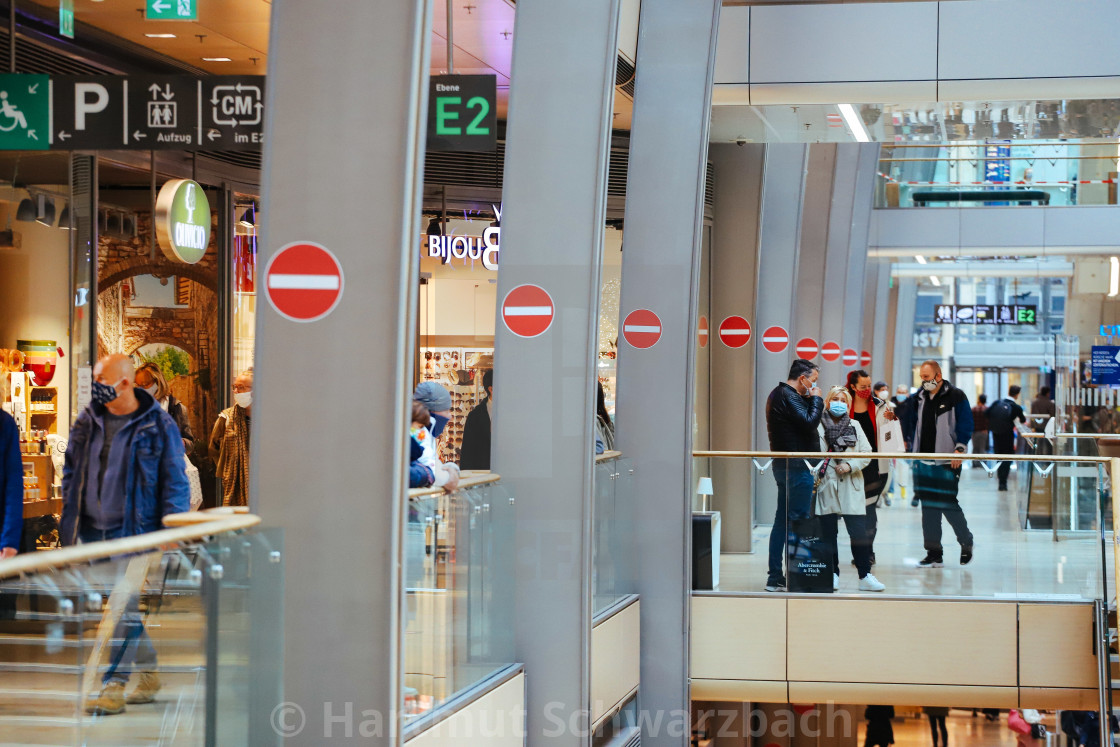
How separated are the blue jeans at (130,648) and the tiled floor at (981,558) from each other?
6981mm

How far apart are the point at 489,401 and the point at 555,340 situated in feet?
6.64

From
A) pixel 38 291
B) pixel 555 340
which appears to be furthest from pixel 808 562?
pixel 38 291

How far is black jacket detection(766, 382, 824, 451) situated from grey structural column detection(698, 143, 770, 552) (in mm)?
3770

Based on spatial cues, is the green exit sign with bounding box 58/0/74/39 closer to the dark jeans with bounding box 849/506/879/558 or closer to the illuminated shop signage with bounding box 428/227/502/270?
the illuminated shop signage with bounding box 428/227/502/270

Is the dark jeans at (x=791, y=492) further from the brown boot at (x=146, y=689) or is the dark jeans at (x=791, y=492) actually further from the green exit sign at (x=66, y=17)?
the brown boot at (x=146, y=689)

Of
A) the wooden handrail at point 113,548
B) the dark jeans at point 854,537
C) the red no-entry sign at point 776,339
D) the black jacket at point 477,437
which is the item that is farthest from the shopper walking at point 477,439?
the red no-entry sign at point 776,339

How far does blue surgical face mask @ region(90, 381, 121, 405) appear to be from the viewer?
18.3 ft

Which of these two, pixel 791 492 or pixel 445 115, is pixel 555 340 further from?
pixel 791 492

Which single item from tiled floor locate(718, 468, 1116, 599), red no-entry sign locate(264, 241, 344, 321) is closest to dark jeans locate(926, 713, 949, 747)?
tiled floor locate(718, 468, 1116, 599)

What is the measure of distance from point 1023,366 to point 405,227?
4028cm

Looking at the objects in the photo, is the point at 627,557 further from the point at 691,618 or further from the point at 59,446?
the point at 59,446

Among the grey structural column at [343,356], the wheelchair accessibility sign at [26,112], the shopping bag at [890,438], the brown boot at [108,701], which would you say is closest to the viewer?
the brown boot at [108,701]

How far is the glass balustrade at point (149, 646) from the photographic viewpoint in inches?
140

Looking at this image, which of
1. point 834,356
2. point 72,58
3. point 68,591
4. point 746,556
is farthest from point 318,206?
point 834,356
